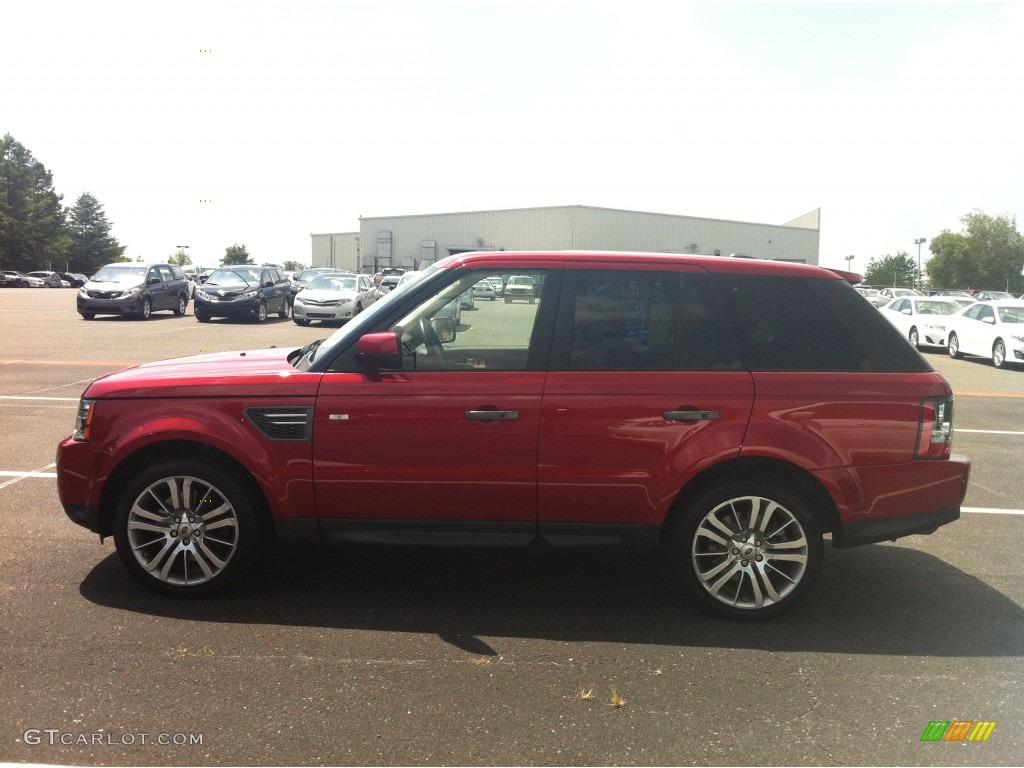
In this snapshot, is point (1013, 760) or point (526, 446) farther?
point (526, 446)

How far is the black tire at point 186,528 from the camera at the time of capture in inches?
182

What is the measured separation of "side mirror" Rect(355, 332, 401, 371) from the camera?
4402 mm

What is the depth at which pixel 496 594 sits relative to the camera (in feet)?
16.1

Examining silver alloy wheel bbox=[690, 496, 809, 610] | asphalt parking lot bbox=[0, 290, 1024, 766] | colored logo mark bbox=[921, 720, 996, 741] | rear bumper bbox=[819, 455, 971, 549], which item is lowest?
colored logo mark bbox=[921, 720, 996, 741]

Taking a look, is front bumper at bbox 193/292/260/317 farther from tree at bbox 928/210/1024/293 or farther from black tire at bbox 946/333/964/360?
tree at bbox 928/210/1024/293

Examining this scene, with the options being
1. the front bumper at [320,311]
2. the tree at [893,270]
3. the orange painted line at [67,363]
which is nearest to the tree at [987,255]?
the tree at [893,270]

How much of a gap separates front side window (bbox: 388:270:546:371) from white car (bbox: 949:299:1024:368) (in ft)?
63.1

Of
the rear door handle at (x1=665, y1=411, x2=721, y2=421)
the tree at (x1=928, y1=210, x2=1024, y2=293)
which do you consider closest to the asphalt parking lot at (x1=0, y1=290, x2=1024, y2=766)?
the rear door handle at (x1=665, y1=411, x2=721, y2=421)

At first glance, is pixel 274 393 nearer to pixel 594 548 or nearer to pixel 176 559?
pixel 176 559

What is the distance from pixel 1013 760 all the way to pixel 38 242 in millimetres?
105539

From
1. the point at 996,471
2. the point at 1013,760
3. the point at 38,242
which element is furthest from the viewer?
the point at 38,242

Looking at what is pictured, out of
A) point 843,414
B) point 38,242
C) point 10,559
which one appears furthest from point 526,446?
point 38,242

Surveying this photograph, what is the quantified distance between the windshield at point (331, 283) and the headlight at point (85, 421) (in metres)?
25.1

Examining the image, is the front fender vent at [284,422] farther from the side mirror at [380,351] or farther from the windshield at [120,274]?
the windshield at [120,274]
